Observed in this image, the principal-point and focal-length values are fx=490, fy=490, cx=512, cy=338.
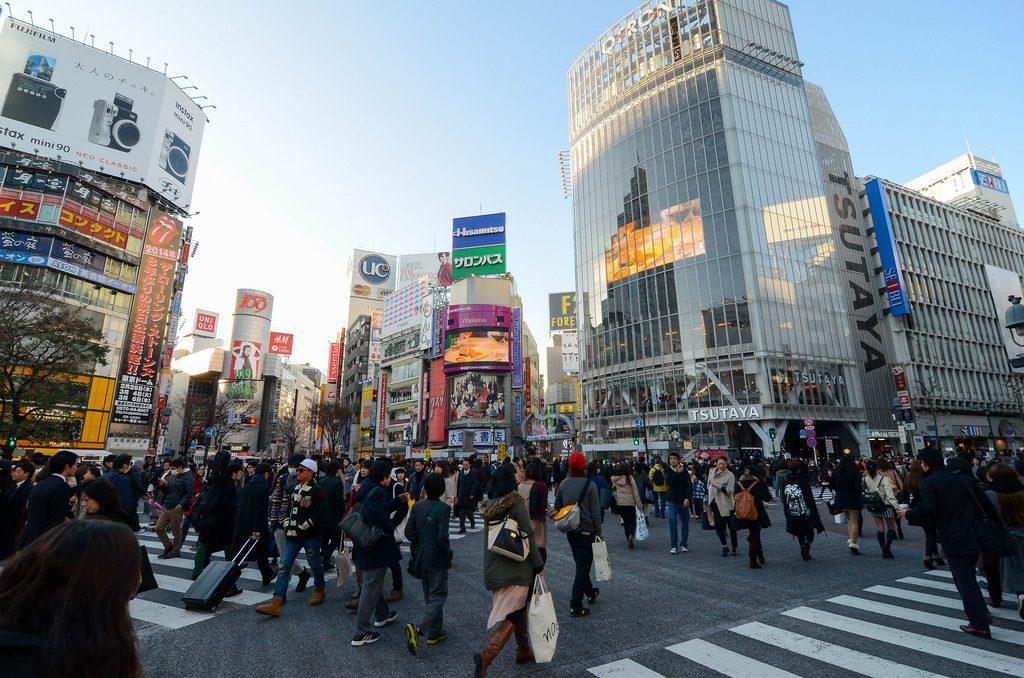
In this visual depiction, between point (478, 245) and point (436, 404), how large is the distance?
1989cm

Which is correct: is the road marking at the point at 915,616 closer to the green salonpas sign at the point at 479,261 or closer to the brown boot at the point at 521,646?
the brown boot at the point at 521,646

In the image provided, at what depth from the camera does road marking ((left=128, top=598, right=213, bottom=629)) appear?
21.3 ft

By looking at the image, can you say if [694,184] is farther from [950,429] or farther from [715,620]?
[715,620]

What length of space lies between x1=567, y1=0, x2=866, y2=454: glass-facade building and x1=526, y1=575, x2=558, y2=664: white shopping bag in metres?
37.0

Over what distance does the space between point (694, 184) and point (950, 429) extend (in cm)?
3689

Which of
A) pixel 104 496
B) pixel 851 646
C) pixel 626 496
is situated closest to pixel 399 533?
pixel 626 496

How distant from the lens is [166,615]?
6.78 meters

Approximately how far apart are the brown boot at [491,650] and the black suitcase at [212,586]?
4.29m

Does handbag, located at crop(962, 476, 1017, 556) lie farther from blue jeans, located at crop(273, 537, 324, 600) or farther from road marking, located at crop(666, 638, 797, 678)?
blue jeans, located at crop(273, 537, 324, 600)

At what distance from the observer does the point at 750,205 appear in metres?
45.0

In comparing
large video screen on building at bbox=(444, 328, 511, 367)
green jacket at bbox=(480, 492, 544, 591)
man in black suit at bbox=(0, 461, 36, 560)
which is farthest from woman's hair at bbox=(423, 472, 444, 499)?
large video screen on building at bbox=(444, 328, 511, 367)

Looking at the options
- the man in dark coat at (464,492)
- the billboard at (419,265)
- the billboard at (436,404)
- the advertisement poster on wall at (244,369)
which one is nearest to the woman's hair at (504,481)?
the man in dark coat at (464,492)

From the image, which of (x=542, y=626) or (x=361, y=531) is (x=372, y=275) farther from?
(x=542, y=626)

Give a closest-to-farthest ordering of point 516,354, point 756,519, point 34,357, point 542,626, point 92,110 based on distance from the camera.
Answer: point 542,626, point 756,519, point 34,357, point 92,110, point 516,354
